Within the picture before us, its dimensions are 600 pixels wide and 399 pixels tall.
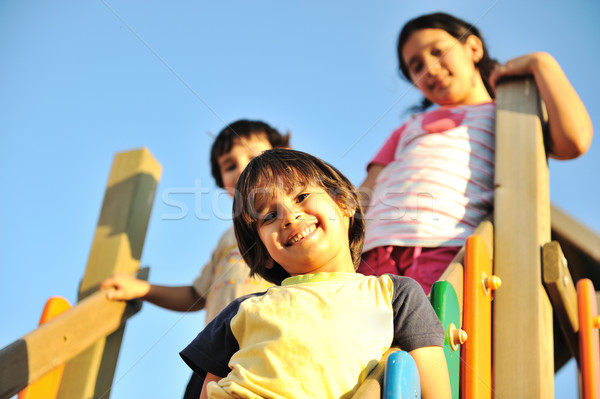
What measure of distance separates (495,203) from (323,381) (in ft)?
3.62

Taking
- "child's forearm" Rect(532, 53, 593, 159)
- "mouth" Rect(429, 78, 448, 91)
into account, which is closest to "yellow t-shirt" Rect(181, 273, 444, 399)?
"child's forearm" Rect(532, 53, 593, 159)

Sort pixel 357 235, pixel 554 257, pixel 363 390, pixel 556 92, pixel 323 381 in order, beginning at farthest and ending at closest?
pixel 556 92 < pixel 554 257 < pixel 357 235 < pixel 323 381 < pixel 363 390

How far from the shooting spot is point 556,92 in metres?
2.26

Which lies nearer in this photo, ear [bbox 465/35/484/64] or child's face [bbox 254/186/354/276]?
child's face [bbox 254/186/354/276]

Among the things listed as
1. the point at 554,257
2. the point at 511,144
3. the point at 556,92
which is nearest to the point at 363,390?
the point at 554,257

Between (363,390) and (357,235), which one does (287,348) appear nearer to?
(363,390)

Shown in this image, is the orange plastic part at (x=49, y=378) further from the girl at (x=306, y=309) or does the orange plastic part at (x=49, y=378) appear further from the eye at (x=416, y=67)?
the eye at (x=416, y=67)

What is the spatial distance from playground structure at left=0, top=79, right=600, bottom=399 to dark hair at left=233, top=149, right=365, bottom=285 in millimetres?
285

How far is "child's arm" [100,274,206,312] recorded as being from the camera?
2.44 metres

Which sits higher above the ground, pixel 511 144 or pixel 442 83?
pixel 442 83

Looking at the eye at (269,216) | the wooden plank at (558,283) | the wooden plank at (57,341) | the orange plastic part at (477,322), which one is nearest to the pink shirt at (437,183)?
the wooden plank at (558,283)

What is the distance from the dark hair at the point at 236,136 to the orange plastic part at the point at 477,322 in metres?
1.66

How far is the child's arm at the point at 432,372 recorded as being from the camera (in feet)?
4.10

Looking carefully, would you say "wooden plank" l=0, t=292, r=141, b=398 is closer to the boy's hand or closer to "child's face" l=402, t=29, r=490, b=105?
the boy's hand
